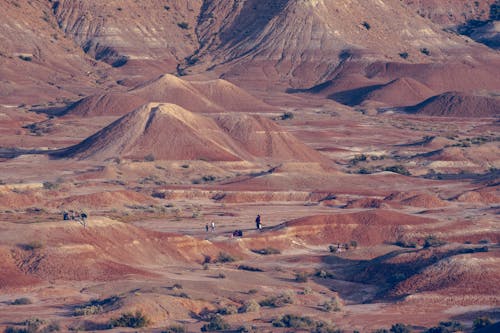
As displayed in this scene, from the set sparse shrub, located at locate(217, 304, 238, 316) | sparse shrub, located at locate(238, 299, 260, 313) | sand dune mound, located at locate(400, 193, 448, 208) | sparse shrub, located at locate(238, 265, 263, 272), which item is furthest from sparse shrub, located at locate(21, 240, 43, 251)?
sand dune mound, located at locate(400, 193, 448, 208)

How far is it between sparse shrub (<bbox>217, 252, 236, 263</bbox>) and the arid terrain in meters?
0.18

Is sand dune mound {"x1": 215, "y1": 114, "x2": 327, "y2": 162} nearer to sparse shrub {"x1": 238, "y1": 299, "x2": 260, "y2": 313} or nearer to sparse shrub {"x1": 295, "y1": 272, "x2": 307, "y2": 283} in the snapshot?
sparse shrub {"x1": 295, "y1": 272, "x2": 307, "y2": 283}

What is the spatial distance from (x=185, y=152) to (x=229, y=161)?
12.6ft

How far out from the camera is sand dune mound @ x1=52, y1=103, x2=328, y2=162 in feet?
339

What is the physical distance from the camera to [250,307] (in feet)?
136

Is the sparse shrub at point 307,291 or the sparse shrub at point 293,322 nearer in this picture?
the sparse shrub at point 293,322

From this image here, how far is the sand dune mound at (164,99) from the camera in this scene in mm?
141875

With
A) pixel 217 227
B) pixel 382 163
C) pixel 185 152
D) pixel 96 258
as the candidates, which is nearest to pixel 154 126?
pixel 185 152

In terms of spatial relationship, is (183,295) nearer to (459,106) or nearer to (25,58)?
(459,106)

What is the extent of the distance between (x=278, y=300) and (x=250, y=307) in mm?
2850

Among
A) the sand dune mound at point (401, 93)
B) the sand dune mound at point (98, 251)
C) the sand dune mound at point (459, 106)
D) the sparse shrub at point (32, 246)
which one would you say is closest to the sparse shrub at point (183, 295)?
the sand dune mound at point (98, 251)

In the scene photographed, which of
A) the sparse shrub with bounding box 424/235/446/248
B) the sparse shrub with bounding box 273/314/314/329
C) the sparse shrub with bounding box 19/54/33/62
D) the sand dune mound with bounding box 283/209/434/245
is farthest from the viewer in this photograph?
the sparse shrub with bounding box 19/54/33/62

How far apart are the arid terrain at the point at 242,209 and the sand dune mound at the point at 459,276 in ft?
0.27

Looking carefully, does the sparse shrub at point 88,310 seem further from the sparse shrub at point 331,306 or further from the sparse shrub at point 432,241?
the sparse shrub at point 432,241
